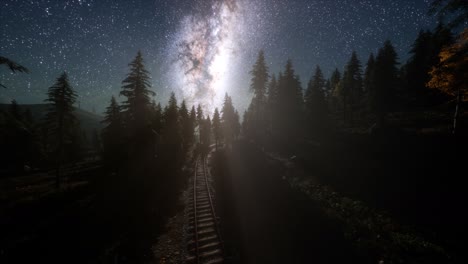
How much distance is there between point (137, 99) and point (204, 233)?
20.9 metres

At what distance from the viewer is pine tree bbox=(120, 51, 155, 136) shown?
83.4ft

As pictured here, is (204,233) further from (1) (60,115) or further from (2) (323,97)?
(2) (323,97)

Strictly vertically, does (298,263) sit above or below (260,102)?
below

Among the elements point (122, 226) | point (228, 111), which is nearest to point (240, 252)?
point (122, 226)

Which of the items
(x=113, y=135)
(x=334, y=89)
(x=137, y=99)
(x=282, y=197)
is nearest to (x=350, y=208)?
(x=282, y=197)

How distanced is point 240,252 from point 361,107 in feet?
199

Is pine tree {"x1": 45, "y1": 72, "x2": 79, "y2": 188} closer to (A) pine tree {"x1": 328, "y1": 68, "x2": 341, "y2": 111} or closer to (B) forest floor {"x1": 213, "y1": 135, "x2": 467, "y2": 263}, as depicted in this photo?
(B) forest floor {"x1": 213, "y1": 135, "x2": 467, "y2": 263}

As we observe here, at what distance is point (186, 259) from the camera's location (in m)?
8.59

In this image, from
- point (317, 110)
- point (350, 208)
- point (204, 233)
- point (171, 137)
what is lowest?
point (350, 208)

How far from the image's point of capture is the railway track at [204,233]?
862 cm

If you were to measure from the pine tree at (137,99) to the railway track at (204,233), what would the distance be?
14329 millimetres

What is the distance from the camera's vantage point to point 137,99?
25438 mm

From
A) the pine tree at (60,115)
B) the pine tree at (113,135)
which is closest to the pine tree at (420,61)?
the pine tree at (113,135)

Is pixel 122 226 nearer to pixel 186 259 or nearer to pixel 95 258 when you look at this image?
pixel 95 258
